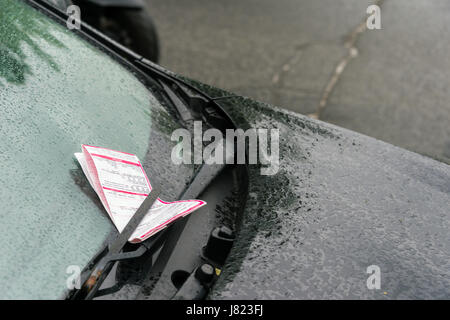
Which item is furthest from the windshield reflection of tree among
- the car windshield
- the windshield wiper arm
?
the windshield wiper arm

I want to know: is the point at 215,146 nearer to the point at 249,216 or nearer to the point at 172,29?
the point at 249,216

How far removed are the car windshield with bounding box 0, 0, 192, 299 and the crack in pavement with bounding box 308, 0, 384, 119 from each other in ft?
6.92

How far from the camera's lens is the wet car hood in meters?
1.14

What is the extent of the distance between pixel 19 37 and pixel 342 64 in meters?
3.20

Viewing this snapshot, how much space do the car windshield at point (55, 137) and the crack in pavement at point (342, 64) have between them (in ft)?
6.92

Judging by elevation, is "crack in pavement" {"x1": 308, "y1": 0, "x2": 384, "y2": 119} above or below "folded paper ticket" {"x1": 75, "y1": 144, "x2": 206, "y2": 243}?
below

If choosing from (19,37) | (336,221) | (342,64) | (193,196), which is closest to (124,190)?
(193,196)

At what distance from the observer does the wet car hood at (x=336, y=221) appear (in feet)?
3.73

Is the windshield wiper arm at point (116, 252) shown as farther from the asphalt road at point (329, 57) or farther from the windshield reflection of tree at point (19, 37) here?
the asphalt road at point (329, 57)

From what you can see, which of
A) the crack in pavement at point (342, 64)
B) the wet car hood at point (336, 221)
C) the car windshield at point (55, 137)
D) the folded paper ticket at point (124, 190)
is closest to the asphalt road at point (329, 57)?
the crack in pavement at point (342, 64)

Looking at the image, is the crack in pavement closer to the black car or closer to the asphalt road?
the asphalt road

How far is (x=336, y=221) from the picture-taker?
4.28 ft

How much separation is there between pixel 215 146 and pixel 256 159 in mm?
154

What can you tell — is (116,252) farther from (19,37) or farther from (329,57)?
(329,57)
